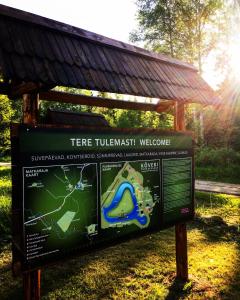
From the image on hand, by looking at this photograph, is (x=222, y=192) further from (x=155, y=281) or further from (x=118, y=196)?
→ (x=118, y=196)

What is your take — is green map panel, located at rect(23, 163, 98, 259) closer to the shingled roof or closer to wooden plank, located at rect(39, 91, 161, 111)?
the shingled roof

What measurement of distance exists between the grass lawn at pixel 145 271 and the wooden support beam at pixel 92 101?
9.64 ft

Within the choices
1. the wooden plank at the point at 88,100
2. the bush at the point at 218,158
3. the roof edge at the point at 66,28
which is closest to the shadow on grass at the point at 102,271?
the wooden plank at the point at 88,100

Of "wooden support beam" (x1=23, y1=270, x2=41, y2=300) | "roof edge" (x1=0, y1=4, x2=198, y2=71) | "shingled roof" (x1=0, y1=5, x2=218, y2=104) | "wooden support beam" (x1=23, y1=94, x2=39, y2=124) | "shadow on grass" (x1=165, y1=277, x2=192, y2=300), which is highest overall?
"roof edge" (x1=0, y1=4, x2=198, y2=71)

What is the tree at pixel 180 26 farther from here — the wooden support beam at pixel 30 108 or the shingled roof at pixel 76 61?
the wooden support beam at pixel 30 108

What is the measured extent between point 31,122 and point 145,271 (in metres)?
3.51

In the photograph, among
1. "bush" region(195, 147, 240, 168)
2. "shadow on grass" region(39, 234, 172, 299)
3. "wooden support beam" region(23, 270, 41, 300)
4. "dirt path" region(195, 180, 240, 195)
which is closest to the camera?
"wooden support beam" region(23, 270, 41, 300)

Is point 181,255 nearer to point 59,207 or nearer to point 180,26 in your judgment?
point 59,207

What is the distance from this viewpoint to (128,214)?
4211 millimetres

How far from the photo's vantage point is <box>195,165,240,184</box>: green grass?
1560cm

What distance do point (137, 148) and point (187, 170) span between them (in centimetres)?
126

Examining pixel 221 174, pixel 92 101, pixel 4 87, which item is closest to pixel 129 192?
pixel 92 101

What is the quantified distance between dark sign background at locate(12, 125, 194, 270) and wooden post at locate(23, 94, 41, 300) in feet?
0.93

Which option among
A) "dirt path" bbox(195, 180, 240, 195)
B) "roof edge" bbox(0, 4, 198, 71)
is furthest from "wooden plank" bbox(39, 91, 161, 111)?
"dirt path" bbox(195, 180, 240, 195)
